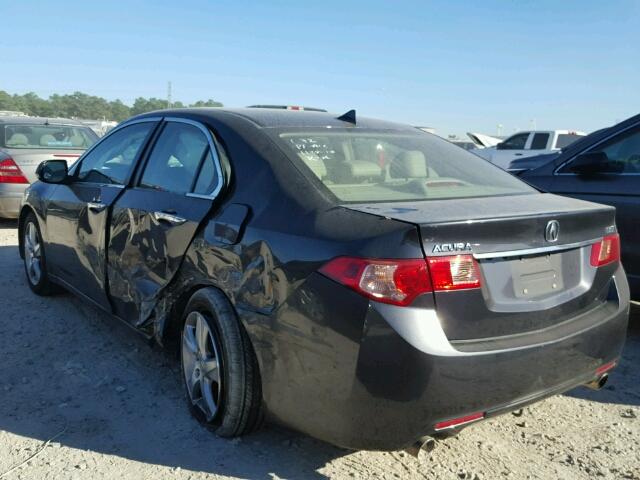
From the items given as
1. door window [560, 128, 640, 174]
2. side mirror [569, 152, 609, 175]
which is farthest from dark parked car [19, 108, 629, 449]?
door window [560, 128, 640, 174]

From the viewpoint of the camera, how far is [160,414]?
322 centimetres

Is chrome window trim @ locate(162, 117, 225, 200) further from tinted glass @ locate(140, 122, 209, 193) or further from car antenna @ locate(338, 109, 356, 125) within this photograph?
car antenna @ locate(338, 109, 356, 125)

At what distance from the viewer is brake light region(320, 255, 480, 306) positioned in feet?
7.25

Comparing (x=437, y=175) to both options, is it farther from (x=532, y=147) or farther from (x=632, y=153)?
(x=532, y=147)

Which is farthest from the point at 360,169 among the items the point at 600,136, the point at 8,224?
the point at 8,224

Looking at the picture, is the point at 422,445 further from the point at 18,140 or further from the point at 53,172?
the point at 18,140

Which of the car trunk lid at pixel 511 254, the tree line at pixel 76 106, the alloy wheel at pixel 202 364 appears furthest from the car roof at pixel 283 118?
the tree line at pixel 76 106

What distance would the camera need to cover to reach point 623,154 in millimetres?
4586

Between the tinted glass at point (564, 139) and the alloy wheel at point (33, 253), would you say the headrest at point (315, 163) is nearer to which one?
the alloy wheel at point (33, 253)

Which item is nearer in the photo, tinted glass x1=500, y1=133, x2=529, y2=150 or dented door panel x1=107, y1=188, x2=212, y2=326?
dented door panel x1=107, y1=188, x2=212, y2=326

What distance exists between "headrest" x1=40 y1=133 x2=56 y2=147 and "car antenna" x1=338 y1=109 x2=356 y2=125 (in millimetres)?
6991

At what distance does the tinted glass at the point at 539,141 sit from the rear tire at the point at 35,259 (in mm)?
15554

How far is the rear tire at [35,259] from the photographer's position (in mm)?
5141

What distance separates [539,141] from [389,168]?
646 inches
